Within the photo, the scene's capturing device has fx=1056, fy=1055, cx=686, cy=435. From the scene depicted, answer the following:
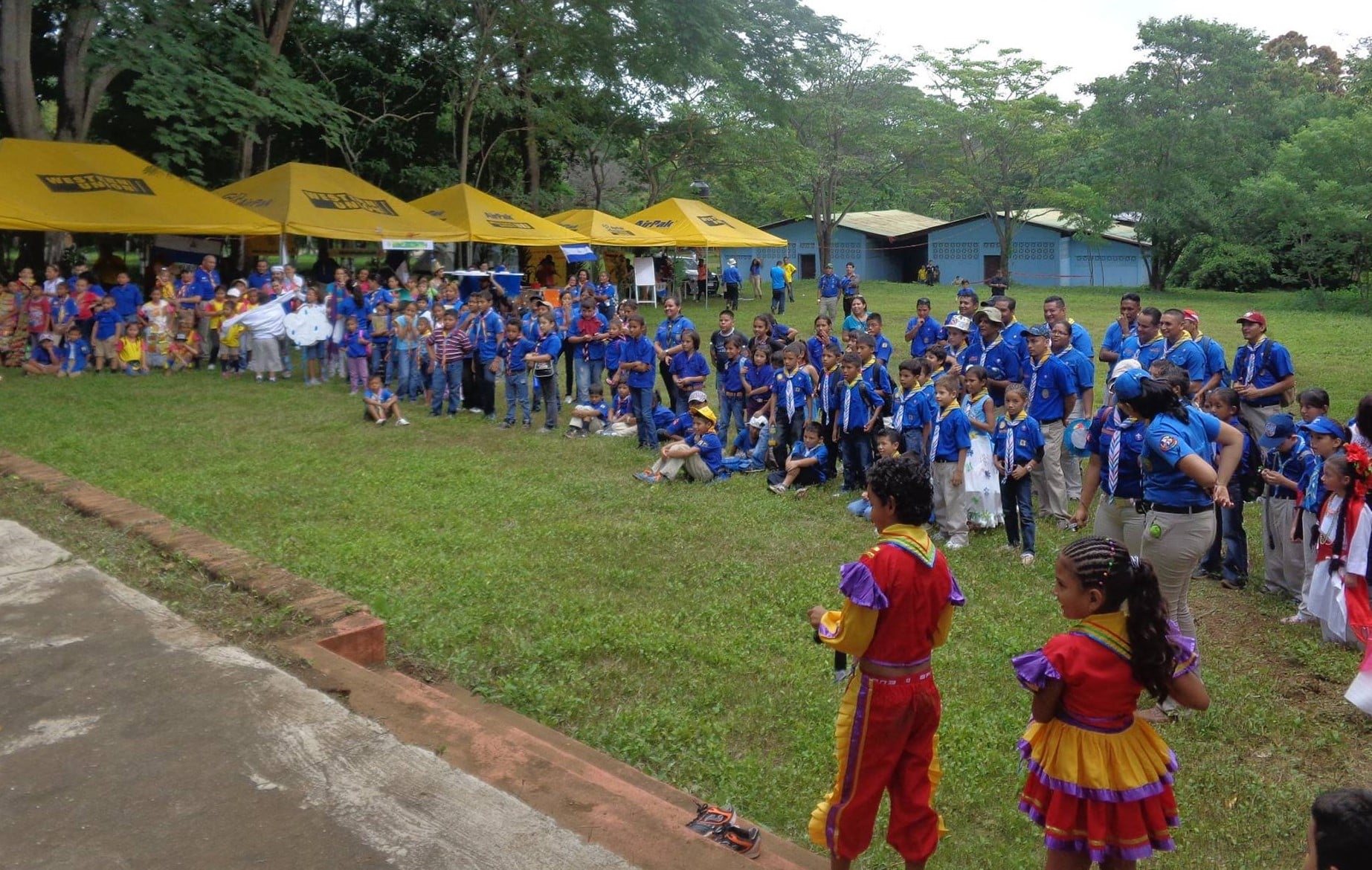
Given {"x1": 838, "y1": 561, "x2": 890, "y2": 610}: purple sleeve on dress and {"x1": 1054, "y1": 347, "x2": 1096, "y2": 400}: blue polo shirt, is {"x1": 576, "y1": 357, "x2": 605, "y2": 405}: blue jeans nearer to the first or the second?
{"x1": 1054, "y1": 347, "x2": 1096, "y2": 400}: blue polo shirt

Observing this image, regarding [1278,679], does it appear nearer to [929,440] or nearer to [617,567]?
[929,440]

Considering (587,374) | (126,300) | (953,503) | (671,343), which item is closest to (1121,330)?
(953,503)

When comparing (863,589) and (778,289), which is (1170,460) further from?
(778,289)

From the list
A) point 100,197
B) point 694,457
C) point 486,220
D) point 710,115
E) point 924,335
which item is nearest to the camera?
point 694,457

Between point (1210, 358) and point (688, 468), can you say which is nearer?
point (1210, 358)

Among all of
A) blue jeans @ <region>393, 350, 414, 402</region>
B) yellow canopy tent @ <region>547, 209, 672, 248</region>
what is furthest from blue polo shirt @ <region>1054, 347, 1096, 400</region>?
yellow canopy tent @ <region>547, 209, 672, 248</region>

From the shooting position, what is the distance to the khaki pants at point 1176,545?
4863 mm

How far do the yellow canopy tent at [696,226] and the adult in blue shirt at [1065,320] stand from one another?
16.9 metres

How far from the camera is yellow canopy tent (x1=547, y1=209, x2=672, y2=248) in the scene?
86.2ft

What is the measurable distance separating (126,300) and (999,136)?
101 ft

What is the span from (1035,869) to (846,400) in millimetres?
5946

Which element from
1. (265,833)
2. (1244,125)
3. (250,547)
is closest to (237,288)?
(250,547)

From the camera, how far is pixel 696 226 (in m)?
27.1

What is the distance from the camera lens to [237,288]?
16859 millimetres
